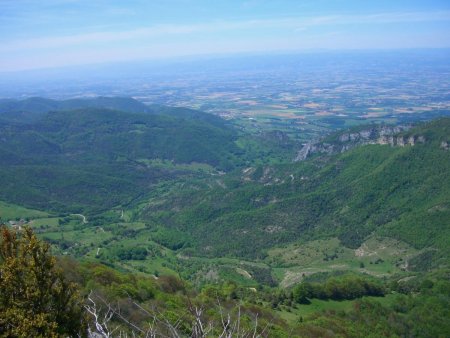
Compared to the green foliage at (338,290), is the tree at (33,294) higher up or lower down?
higher up

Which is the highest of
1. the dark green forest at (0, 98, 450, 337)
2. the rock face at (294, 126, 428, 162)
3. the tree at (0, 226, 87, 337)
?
the tree at (0, 226, 87, 337)

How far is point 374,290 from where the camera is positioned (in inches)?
2586

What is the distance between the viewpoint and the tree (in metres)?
12.8

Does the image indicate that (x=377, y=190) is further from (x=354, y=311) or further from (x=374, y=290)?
(x=354, y=311)

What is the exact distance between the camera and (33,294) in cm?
1323

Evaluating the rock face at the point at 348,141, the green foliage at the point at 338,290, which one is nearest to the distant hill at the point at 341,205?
the rock face at the point at 348,141

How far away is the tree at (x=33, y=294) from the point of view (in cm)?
1276

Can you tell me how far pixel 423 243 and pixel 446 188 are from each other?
21.8 meters

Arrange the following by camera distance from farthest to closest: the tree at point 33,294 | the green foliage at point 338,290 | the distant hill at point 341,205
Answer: the distant hill at point 341,205, the green foliage at point 338,290, the tree at point 33,294

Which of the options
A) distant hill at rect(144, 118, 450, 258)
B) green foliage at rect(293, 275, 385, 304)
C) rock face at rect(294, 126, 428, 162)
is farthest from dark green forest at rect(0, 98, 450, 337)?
rock face at rect(294, 126, 428, 162)

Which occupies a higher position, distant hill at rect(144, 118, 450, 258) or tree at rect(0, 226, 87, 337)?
tree at rect(0, 226, 87, 337)

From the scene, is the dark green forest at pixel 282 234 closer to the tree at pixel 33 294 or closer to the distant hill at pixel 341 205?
the distant hill at pixel 341 205

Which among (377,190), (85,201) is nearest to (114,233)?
(85,201)

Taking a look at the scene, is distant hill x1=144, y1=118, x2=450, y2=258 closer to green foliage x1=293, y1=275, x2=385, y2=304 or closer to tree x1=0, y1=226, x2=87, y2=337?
green foliage x1=293, y1=275, x2=385, y2=304
